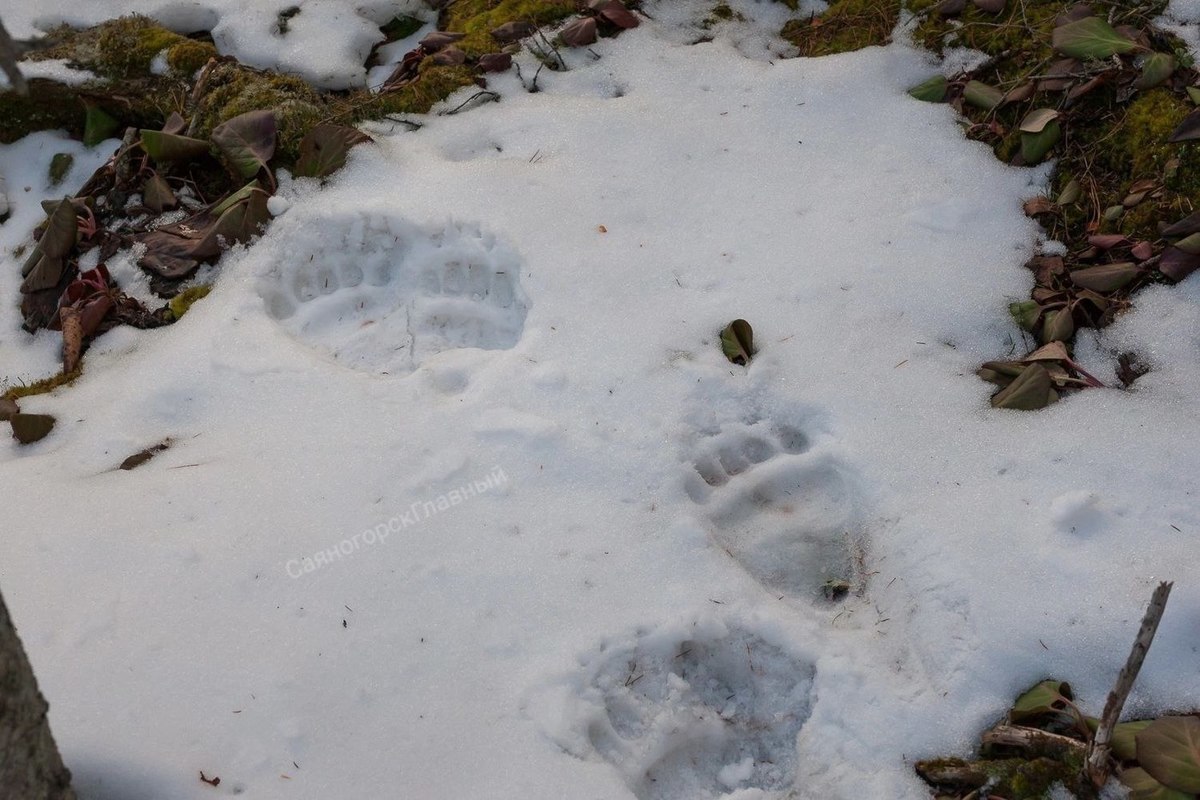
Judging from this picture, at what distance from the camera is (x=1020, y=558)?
2.06 meters

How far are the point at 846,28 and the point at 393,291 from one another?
2134 millimetres

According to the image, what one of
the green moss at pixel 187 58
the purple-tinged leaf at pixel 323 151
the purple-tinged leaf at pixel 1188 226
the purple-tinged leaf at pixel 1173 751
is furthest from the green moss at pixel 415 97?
the purple-tinged leaf at pixel 1173 751

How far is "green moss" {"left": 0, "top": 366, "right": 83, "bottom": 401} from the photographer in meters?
2.78

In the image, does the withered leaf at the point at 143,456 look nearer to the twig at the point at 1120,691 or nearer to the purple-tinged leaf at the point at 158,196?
the purple-tinged leaf at the point at 158,196

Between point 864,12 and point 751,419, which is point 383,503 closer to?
point 751,419

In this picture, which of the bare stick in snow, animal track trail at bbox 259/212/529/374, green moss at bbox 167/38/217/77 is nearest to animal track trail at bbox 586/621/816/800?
animal track trail at bbox 259/212/529/374

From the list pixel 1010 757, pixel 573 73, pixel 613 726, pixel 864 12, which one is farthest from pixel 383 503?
pixel 864 12

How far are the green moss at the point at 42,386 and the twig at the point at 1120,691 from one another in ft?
9.69

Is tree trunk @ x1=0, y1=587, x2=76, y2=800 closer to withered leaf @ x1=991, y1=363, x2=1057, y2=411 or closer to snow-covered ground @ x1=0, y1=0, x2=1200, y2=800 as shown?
snow-covered ground @ x1=0, y1=0, x2=1200, y2=800

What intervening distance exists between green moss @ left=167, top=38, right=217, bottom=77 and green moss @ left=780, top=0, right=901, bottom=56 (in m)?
2.42

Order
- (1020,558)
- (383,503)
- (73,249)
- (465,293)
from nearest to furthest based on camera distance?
(1020,558)
(383,503)
(465,293)
(73,249)

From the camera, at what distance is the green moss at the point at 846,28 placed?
11.5 ft

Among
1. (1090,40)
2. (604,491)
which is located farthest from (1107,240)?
(604,491)

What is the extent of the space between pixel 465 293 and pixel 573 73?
121 centimetres
